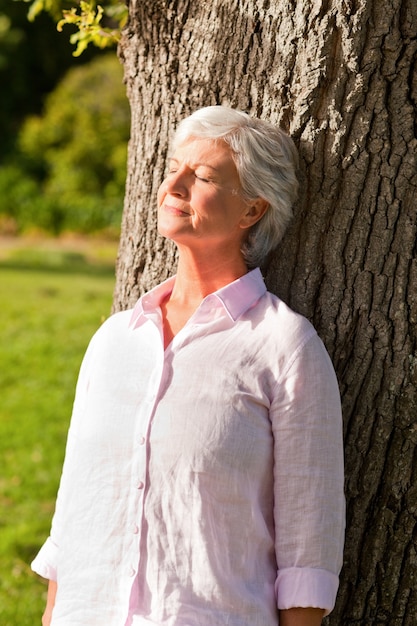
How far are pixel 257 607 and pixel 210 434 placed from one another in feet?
1.30

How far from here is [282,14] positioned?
2389mm

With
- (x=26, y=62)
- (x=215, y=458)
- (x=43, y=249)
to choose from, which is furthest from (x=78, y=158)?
(x=215, y=458)

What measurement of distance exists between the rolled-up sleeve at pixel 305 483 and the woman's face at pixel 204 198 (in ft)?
1.33

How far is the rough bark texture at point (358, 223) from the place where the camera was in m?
2.31

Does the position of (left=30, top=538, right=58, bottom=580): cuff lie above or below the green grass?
above

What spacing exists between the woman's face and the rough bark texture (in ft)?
0.74

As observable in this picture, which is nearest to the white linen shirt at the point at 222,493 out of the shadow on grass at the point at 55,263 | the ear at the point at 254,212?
the ear at the point at 254,212

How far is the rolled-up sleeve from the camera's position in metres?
2.08

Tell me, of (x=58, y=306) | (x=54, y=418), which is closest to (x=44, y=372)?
A: (x=54, y=418)

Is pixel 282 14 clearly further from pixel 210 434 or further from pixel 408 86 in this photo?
pixel 210 434

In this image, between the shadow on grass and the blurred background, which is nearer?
the blurred background

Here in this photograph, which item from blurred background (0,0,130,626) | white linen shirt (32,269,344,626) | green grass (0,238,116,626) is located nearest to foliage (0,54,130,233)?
blurred background (0,0,130,626)

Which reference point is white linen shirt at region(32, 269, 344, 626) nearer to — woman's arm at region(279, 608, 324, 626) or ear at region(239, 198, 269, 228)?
woman's arm at region(279, 608, 324, 626)

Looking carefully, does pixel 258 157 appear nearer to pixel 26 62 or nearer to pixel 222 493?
pixel 222 493
